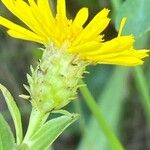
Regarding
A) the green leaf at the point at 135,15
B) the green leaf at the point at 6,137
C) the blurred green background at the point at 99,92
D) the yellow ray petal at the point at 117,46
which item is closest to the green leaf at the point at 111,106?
the blurred green background at the point at 99,92

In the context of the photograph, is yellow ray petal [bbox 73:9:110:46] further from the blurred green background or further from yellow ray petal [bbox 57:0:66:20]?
the blurred green background

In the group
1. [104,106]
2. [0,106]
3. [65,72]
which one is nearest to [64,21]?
[65,72]

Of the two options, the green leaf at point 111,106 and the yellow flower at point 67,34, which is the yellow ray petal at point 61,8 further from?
the green leaf at point 111,106

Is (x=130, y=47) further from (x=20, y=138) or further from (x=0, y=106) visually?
(x=0, y=106)

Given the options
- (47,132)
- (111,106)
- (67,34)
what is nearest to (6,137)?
(47,132)

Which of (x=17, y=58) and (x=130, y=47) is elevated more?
(x=130, y=47)
